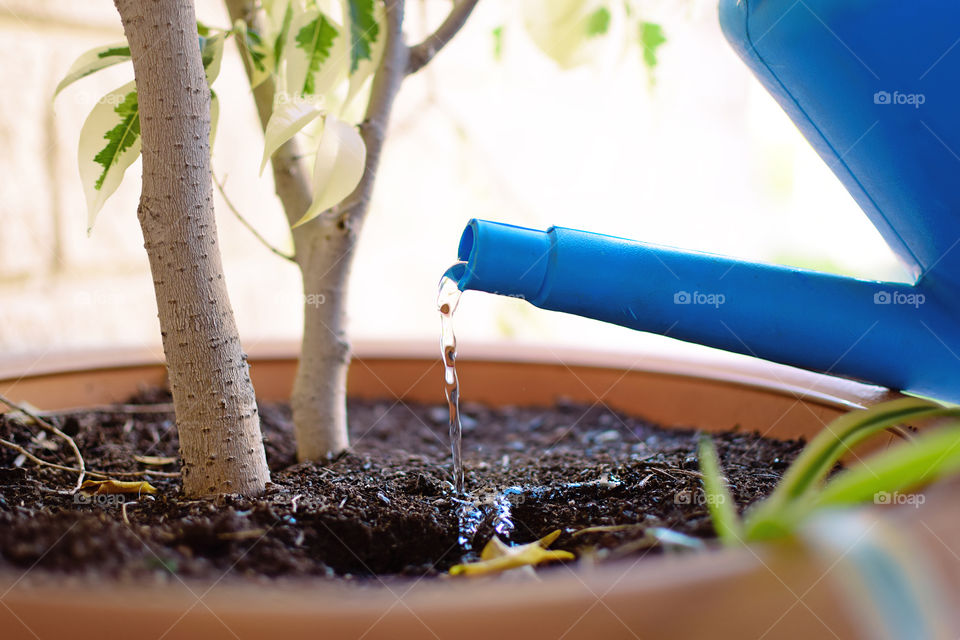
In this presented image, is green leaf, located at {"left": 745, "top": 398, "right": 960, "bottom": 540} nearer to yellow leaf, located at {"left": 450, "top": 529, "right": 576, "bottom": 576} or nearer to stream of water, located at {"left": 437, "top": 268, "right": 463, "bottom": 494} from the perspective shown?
yellow leaf, located at {"left": 450, "top": 529, "right": 576, "bottom": 576}

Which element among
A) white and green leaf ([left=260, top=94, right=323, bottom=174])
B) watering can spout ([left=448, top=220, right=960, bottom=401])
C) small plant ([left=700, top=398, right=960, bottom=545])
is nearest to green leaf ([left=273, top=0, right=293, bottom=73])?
white and green leaf ([left=260, top=94, right=323, bottom=174])

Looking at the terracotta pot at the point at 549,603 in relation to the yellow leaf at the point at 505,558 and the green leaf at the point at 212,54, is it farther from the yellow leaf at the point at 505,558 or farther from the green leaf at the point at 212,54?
the green leaf at the point at 212,54

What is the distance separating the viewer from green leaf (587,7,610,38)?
2.08 ft

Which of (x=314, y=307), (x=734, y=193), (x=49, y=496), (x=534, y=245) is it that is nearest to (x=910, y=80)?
(x=534, y=245)

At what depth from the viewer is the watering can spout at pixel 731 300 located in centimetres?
45

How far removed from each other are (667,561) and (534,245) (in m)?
0.22

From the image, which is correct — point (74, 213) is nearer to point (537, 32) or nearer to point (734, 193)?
point (537, 32)

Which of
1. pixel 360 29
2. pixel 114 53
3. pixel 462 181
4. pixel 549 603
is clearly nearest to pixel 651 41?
pixel 360 29

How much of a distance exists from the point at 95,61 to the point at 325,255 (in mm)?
203

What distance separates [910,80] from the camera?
0.44 meters

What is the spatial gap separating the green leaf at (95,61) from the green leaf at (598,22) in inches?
13.9

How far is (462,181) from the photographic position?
1.55m

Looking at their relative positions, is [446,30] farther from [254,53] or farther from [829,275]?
[829,275]

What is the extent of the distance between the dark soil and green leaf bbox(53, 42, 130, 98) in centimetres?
27
